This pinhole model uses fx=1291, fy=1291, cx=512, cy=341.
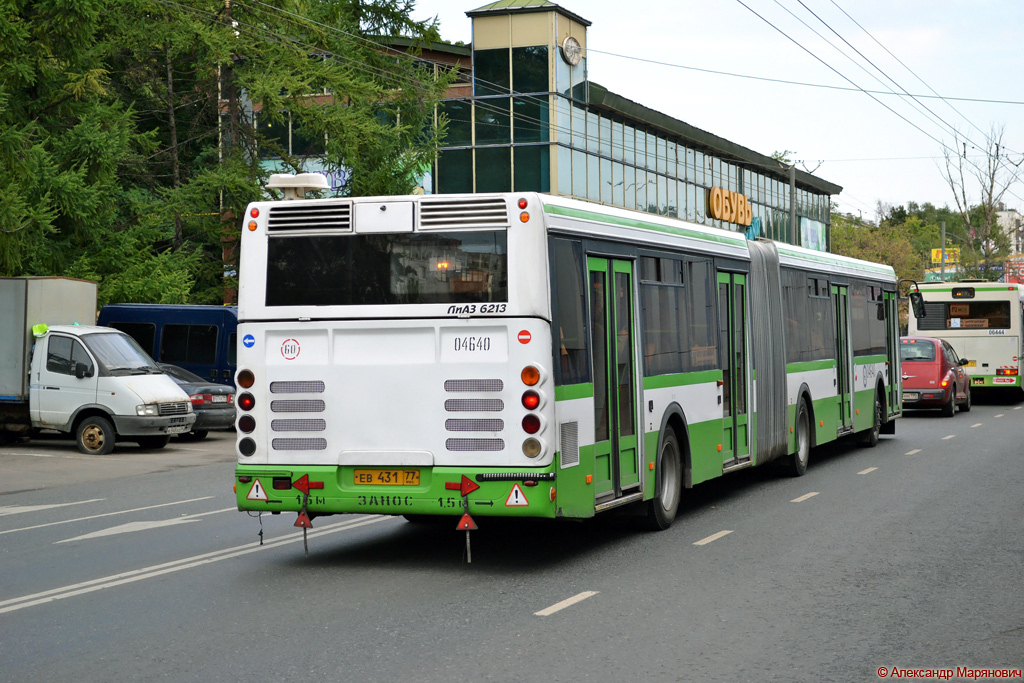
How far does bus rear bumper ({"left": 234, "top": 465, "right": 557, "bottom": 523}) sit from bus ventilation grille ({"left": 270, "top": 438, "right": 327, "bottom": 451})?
0.14 meters

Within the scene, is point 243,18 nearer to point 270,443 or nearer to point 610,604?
point 270,443

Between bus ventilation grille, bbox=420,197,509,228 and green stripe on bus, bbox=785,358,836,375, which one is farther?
green stripe on bus, bbox=785,358,836,375

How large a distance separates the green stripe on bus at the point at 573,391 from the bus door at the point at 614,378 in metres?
0.16

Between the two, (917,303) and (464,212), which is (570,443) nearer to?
(464,212)

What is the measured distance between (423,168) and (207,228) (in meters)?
6.43

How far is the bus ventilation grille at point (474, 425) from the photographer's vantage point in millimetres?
9336

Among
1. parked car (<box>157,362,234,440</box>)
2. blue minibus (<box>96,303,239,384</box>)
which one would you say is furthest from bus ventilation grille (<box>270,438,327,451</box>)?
blue minibus (<box>96,303,239,384</box>)

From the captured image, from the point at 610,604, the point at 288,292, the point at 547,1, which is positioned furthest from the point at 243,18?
the point at 610,604

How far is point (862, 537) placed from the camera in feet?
36.9

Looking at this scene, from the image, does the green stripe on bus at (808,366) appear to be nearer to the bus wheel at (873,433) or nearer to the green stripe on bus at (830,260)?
the green stripe on bus at (830,260)

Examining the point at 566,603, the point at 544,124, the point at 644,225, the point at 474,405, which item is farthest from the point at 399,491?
the point at 544,124

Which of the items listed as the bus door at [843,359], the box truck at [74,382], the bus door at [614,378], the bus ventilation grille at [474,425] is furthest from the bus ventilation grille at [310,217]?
the box truck at [74,382]

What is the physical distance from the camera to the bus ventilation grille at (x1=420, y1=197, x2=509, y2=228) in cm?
944

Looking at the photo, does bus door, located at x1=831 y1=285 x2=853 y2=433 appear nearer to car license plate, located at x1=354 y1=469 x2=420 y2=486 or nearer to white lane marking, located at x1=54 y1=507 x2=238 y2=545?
white lane marking, located at x1=54 y1=507 x2=238 y2=545
